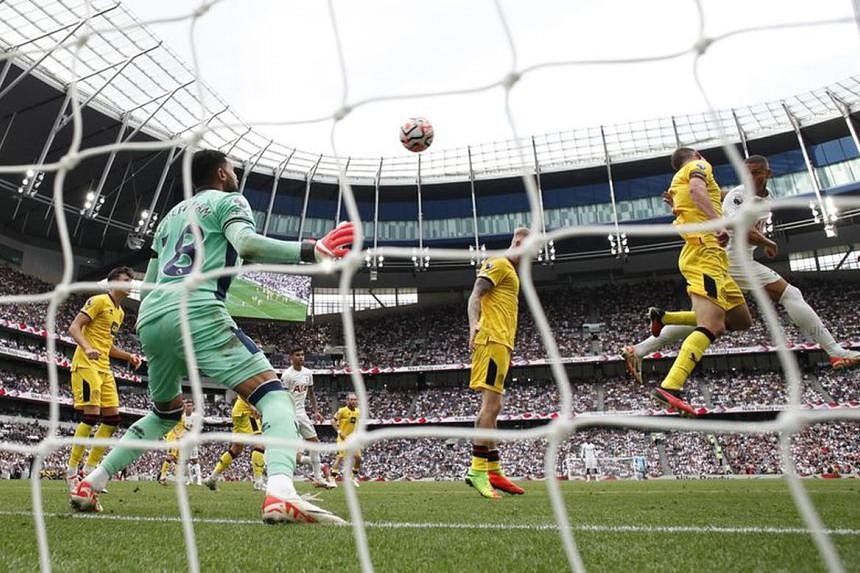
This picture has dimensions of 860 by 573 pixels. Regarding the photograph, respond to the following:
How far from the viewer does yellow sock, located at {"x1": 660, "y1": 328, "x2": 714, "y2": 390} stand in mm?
4559

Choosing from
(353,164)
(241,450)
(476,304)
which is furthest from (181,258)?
(353,164)

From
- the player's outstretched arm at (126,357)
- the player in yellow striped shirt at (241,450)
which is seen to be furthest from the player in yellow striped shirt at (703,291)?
the player in yellow striped shirt at (241,450)

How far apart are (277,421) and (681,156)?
3.62 m

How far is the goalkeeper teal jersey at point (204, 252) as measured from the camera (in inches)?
131

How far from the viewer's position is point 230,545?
9.10 ft

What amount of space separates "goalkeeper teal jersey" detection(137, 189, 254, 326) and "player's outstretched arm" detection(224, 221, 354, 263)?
117 mm

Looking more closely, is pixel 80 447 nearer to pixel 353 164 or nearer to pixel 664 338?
pixel 664 338

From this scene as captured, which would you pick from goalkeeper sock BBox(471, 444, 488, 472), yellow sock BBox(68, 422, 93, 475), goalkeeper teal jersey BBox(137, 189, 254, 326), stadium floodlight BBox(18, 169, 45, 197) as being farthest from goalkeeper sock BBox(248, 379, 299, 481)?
stadium floodlight BBox(18, 169, 45, 197)

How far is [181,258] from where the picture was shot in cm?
346

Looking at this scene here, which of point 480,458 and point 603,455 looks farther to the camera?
point 603,455

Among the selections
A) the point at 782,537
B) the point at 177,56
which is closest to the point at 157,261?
the point at 782,537

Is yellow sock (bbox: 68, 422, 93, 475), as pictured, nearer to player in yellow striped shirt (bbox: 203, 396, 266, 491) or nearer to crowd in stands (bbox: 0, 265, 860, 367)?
player in yellow striped shirt (bbox: 203, 396, 266, 491)

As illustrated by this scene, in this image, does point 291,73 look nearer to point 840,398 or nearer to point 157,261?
point 157,261

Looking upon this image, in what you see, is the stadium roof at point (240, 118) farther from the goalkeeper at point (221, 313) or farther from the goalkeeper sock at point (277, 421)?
the goalkeeper sock at point (277, 421)
